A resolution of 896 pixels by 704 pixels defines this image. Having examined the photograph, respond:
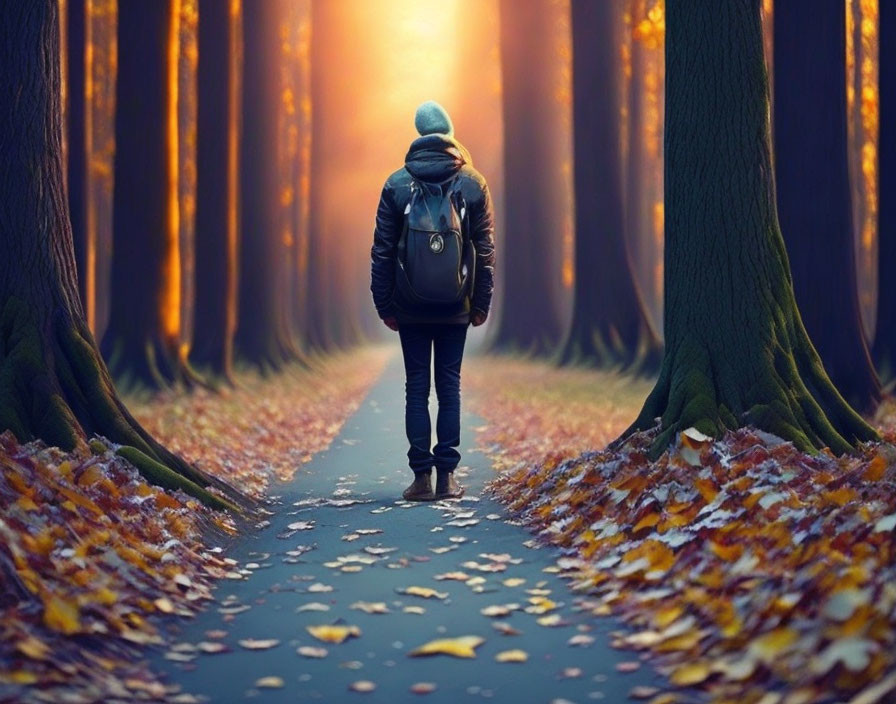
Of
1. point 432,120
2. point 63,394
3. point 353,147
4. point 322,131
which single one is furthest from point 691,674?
point 353,147

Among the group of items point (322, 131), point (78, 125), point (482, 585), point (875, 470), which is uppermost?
point (322, 131)

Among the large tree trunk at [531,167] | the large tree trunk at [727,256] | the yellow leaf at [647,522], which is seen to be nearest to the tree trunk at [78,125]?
the large tree trunk at [727,256]

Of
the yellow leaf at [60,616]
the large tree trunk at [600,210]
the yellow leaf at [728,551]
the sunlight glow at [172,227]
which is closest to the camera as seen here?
the yellow leaf at [60,616]

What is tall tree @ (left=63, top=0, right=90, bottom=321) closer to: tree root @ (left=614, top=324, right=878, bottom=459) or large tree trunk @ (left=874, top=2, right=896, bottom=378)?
tree root @ (left=614, top=324, right=878, bottom=459)

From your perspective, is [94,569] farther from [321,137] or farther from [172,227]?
[321,137]

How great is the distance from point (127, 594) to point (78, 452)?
6.25ft

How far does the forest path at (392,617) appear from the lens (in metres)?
4.04

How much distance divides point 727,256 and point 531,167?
19780 mm

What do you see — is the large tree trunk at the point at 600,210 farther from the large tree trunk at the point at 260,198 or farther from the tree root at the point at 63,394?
the tree root at the point at 63,394

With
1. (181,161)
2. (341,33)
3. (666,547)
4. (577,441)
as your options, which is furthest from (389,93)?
(666,547)

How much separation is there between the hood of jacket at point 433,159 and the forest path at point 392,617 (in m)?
2.20

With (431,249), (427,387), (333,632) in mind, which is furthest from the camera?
(427,387)

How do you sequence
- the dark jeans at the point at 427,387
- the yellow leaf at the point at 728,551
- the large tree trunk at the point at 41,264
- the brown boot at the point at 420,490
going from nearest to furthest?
the yellow leaf at the point at 728,551
the large tree trunk at the point at 41,264
the dark jeans at the point at 427,387
the brown boot at the point at 420,490

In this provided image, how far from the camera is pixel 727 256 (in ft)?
23.2
